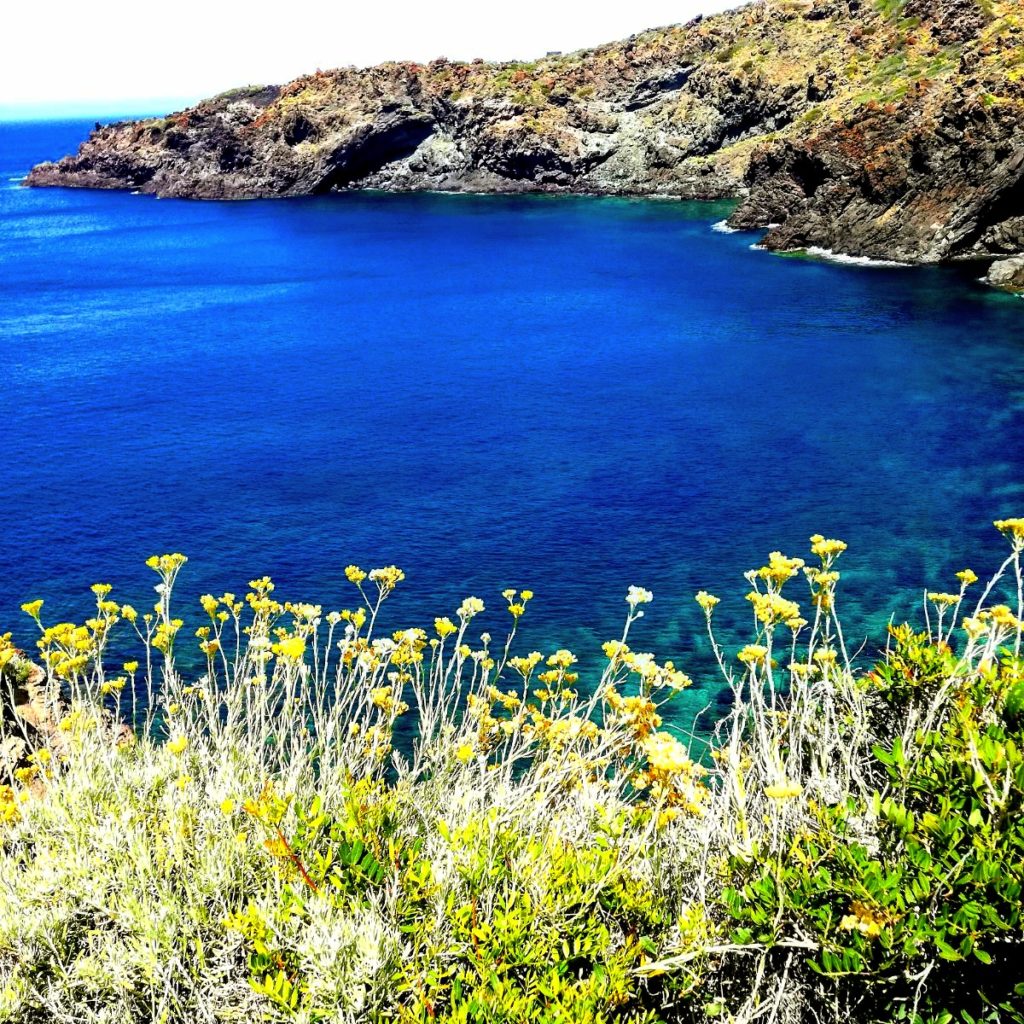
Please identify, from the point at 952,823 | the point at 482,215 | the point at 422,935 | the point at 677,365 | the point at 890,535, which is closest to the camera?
the point at 952,823

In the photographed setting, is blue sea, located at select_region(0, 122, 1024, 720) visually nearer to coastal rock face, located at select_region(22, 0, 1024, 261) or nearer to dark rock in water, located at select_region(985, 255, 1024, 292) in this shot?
dark rock in water, located at select_region(985, 255, 1024, 292)

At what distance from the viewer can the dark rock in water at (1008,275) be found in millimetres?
59281

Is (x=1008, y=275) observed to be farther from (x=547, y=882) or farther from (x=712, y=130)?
(x=547, y=882)

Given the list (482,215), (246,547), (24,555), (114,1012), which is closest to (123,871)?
(114,1012)

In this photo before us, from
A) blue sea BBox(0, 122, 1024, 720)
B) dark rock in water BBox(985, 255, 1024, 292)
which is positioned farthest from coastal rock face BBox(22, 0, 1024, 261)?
blue sea BBox(0, 122, 1024, 720)

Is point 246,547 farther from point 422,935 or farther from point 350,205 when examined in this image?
point 350,205

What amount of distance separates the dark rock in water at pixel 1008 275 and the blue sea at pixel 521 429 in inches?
67.8

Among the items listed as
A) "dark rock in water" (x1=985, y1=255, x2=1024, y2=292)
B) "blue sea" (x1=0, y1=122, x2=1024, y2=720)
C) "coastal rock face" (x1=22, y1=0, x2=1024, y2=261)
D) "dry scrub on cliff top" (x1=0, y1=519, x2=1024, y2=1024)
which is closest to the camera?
"dry scrub on cliff top" (x1=0, y1=519, x2=1024, y2=1024)

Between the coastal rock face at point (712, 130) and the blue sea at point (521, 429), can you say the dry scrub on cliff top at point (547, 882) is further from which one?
the coastal rock face at point (712, 130)

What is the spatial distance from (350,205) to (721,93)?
4626 centimetres

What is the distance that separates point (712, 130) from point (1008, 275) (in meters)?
59.4

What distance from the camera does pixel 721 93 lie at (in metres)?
111

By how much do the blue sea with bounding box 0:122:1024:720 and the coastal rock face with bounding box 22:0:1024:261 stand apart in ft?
21.9

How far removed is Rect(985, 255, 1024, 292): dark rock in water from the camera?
2334 inches
